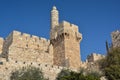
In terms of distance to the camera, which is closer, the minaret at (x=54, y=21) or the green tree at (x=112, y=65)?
the green tree at (x=112, y=65)

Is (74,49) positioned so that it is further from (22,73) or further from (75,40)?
(22,73)

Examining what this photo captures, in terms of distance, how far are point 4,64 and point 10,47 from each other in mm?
6340

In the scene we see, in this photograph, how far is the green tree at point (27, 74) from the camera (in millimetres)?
19281

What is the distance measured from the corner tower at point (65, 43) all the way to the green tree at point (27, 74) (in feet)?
24.6

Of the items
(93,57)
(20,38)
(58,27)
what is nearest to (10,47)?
(20,38)

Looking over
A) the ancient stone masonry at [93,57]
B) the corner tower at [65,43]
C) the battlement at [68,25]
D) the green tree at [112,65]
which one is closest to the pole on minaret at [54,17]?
the corner tower at [65,43]

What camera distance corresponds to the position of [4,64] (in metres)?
20.3

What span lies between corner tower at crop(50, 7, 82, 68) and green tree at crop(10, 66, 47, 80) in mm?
7507

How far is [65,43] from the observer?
28469 millimetres

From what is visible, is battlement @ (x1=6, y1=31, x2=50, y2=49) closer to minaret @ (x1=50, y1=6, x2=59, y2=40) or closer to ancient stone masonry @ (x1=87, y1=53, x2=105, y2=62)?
minaret @ (x1=50, y1=6, x2=59, y2=40)

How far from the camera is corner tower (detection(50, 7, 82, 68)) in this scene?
2790 centimetres

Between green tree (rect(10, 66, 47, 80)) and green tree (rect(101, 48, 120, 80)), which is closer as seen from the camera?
green tree (rect(10, 66, 47, 80))

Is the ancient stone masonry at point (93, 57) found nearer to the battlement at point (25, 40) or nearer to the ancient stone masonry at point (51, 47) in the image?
the ancient stone masonry at point (51, 47)

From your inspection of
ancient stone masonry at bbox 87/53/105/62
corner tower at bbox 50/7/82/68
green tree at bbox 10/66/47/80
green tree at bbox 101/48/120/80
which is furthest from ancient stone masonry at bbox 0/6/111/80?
green tree at bbox 10/66/47/80
